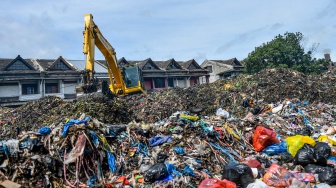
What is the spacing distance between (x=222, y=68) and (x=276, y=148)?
1097 inches

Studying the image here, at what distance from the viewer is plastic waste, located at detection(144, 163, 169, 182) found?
448 centimetres

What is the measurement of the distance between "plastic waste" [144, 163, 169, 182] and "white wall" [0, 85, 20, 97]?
803 inches

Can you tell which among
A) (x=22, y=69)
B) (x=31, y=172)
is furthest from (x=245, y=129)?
(x=22, y=69)

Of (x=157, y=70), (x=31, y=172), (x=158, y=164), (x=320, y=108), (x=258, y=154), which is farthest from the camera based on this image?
(x=157, y=70)

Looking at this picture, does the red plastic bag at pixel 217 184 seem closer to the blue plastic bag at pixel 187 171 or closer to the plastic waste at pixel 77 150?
the blue plastic bag at pixel 187 171

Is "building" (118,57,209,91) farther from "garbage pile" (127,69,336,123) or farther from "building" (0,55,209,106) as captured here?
"garbage pile" (127,69,336,123)

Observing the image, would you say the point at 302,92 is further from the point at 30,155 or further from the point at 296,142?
the point at 30,155

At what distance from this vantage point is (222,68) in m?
33.0

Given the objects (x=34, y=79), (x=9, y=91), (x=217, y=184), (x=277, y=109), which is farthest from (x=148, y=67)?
(x=217, y=184)

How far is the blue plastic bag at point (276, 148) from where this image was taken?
5791mm

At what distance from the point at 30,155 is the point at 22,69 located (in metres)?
19.6

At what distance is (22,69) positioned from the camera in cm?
2153

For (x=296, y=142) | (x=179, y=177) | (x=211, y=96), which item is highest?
(x=211, y=96)

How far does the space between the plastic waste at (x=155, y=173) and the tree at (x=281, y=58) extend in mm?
22906
